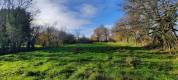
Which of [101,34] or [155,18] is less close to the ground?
[101,34]

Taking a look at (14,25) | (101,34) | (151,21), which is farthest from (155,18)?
(101,34)

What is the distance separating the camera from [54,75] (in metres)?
21.4

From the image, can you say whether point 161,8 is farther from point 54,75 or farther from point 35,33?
point 35,33

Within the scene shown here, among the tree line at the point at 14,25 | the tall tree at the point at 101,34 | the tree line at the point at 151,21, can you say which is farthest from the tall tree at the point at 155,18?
the tall tree at the point at 101,34

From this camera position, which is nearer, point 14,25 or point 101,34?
point 14,25

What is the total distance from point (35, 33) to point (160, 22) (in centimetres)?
4547

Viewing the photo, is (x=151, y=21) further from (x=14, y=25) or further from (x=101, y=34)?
(x=101, y=34)

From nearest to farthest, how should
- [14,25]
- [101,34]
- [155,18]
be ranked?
[155,18] → [14,25] → [101,34]

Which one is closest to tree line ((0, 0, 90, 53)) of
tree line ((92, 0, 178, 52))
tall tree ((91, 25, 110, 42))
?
tree line ((92, 0, 178, 52))

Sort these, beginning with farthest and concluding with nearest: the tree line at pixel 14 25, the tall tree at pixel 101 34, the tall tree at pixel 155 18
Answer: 1. the tall tree at pixel 101 34
2. the tree line at pixel 14 25
3. the tall tree at pixel 155 18

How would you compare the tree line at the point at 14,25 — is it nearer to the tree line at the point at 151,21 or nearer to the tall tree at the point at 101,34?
the tree line at the point at 151,21

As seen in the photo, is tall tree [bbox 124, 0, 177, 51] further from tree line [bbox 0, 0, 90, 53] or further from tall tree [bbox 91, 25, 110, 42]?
tall tree [bbox 91, 25, 110, 42]

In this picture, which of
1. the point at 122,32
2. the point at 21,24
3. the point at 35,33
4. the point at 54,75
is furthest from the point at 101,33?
the point at 54,75

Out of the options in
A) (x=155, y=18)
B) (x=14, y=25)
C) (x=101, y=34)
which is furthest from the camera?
(x=101, y=34)
